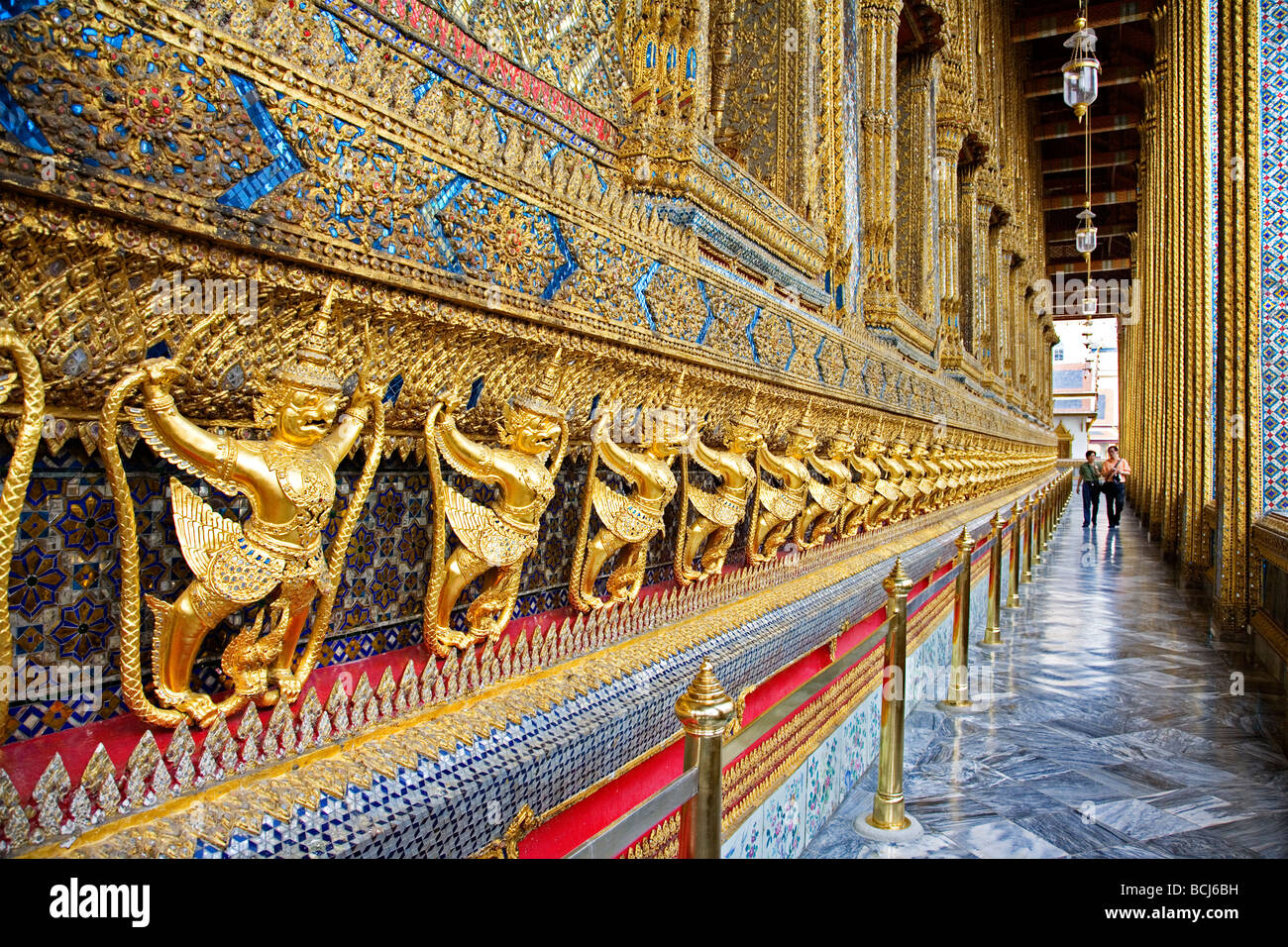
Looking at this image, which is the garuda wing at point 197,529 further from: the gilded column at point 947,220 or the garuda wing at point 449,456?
the gilded column at point 947,220

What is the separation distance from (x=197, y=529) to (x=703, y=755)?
0.73m

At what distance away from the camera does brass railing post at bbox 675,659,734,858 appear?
1103mm

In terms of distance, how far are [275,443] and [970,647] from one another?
4837 mm

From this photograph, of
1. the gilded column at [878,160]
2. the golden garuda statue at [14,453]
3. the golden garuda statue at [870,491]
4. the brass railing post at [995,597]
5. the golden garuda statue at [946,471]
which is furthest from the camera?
the gilded column at [878,160]

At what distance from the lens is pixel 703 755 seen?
111 cm

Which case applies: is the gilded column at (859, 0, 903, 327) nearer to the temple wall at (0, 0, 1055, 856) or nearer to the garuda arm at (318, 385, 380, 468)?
the temple wall at (0, 0, 1055, 856)

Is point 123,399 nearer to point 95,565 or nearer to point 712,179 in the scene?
point 95,565

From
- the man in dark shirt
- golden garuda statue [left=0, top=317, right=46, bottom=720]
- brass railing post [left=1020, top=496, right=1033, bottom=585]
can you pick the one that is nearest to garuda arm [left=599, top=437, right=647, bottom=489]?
golden garuda statue [left=0, top=317, right=46, bottom=720]

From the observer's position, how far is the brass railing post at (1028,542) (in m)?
7.51

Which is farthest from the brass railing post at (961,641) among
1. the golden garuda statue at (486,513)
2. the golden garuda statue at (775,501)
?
the golden garuda statue at (486,513)

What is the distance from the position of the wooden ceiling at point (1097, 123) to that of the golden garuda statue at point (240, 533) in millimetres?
17807

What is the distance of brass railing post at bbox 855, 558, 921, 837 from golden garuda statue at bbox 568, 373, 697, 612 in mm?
864

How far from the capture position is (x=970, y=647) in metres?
4.99
